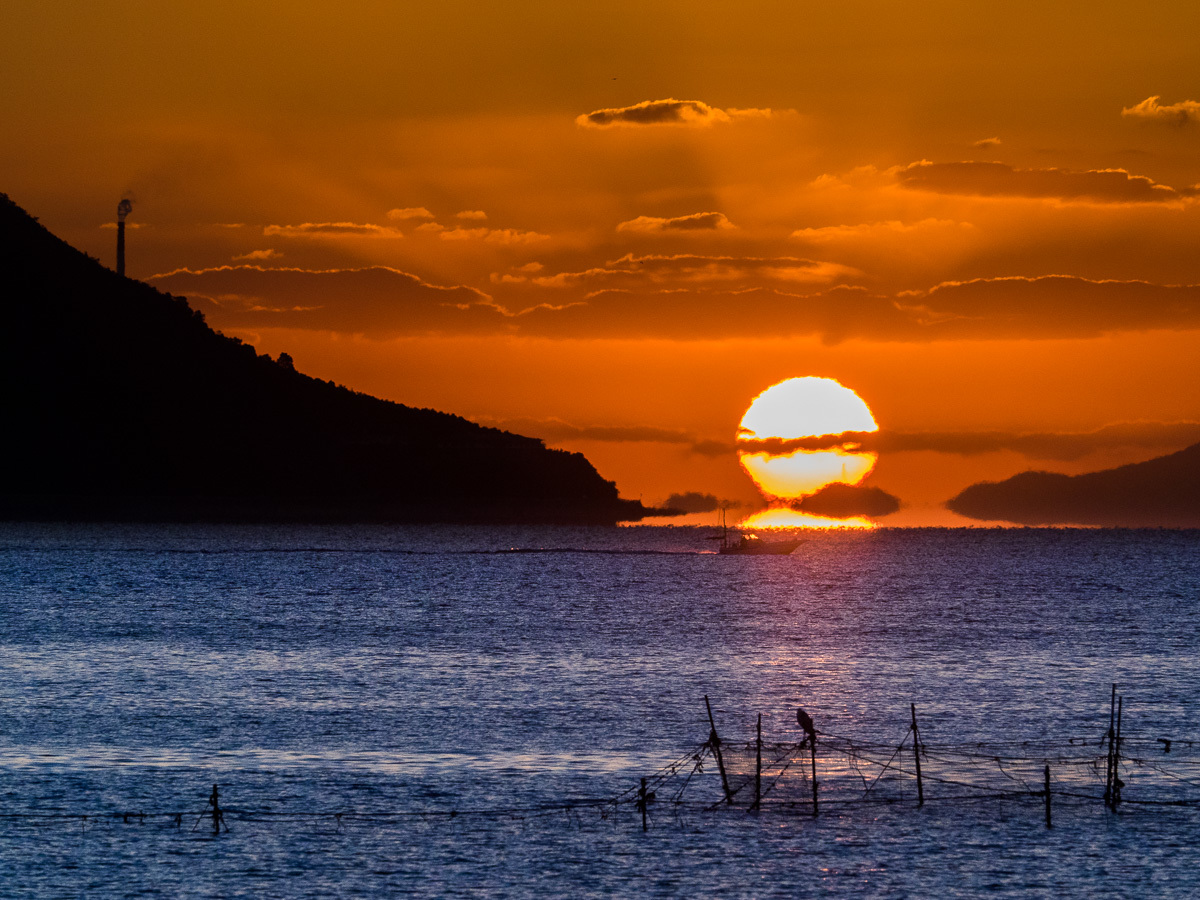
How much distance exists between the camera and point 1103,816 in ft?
159

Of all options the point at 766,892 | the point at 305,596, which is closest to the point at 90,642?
the point at 305,596

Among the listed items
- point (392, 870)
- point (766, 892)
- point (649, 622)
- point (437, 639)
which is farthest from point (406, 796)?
point (649, 622)

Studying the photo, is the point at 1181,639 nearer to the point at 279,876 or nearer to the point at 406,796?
the point at 406,796

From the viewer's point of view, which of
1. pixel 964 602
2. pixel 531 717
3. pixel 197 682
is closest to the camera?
pixel 531 717

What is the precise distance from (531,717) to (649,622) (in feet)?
241

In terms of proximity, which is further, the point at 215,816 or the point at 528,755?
the point at 528,755

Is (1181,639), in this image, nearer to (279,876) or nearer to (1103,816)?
(1103,816)

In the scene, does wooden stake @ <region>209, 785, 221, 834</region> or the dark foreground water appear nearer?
the dark foreground water

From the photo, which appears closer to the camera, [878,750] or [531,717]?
[878,750]

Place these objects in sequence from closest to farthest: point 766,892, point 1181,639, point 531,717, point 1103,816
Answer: point 766,892
point 1103,816
point 531,717
point 1181,639

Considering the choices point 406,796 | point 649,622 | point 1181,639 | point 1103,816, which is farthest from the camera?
point 649,622

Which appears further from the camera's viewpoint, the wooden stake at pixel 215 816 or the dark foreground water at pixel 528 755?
the wooden stake at pixel 215 816

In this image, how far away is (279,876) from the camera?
4166cm

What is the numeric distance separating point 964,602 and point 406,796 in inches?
5604
